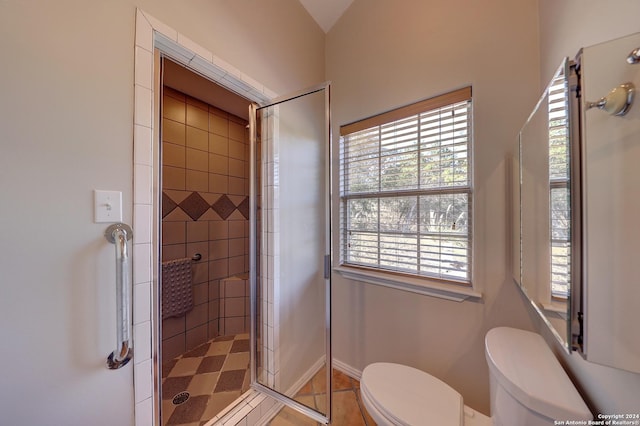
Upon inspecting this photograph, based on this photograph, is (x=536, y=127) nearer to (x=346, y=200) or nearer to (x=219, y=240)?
(x=346, y=200)

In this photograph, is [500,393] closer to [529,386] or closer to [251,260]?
[529,386]

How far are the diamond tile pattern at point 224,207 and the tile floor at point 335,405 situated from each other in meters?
1.81

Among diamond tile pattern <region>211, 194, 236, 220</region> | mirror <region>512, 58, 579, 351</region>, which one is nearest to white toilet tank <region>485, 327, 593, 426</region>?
mirror <region>512, 58, 579, 351</region>

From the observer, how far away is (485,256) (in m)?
1.24

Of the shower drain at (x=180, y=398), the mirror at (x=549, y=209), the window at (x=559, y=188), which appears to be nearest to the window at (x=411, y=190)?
the mirror at (x=549, y=209)

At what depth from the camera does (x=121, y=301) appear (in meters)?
0.76

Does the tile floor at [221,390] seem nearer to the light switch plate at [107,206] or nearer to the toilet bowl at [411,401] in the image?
the toilet bowl at [411,401]

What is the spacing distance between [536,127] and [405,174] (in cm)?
70

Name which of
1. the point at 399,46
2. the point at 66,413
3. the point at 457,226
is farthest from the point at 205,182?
the point at 457,226

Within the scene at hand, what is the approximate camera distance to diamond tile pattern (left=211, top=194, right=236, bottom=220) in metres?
2.35

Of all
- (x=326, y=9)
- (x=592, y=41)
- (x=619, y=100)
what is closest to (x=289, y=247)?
(x=619, y=100)

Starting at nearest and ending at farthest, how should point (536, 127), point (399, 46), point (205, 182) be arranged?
point (536, 127)
point (399, 46)
point (205, 182)

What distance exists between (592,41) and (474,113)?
539 mm

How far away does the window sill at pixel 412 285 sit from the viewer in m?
1.29
